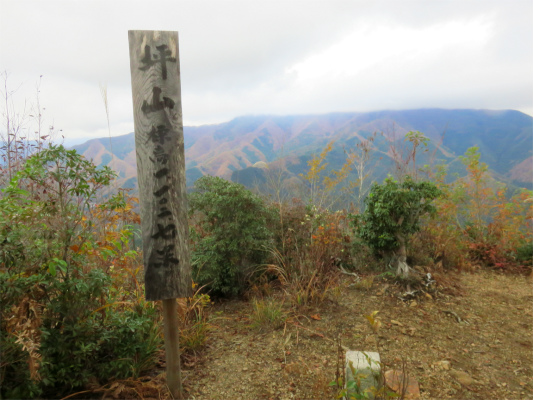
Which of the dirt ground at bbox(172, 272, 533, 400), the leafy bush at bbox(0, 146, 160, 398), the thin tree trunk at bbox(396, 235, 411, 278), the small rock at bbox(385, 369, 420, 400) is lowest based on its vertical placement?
the dirt ground at bbox(172, 272, 533, 400)

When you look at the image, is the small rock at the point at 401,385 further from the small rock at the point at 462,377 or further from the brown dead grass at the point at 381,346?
the small rock at the point at 462,377

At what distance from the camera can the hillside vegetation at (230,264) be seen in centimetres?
179

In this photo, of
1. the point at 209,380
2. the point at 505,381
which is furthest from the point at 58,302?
the point at 505,381

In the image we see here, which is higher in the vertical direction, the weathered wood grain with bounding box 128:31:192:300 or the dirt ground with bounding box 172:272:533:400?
the weathered wood grain with bounding box 128:31:192:300

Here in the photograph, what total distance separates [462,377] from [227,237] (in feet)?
8.79

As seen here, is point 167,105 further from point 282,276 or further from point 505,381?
point 505,381

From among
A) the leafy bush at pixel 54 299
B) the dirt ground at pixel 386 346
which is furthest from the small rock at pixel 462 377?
the leafy bush at pixel 54 299

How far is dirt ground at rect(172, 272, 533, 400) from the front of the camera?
2.29 meters

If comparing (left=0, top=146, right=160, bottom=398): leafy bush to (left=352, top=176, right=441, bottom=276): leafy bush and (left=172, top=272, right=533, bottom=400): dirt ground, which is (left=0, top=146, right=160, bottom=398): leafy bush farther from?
(left=352, top=176, right=441, bottom=276): leafy bush

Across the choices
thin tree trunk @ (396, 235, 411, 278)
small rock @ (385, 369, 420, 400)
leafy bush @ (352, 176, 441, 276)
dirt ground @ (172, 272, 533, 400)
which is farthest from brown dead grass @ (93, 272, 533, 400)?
leafy bush @ (352, 176, 441, 276)

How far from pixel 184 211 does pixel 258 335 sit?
1.72 m

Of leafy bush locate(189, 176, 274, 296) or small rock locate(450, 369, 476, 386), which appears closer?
small rock locate(450, 369, 476, 386)

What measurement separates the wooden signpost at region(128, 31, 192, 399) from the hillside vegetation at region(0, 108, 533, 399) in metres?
0.34

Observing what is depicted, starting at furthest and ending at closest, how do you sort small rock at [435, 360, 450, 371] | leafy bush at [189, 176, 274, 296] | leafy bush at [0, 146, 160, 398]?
leafy bush at [189, 176, 274, 296]
small rock at [435, 360, 450, 371]
leafy bush at [0, 146, 160, 398]
